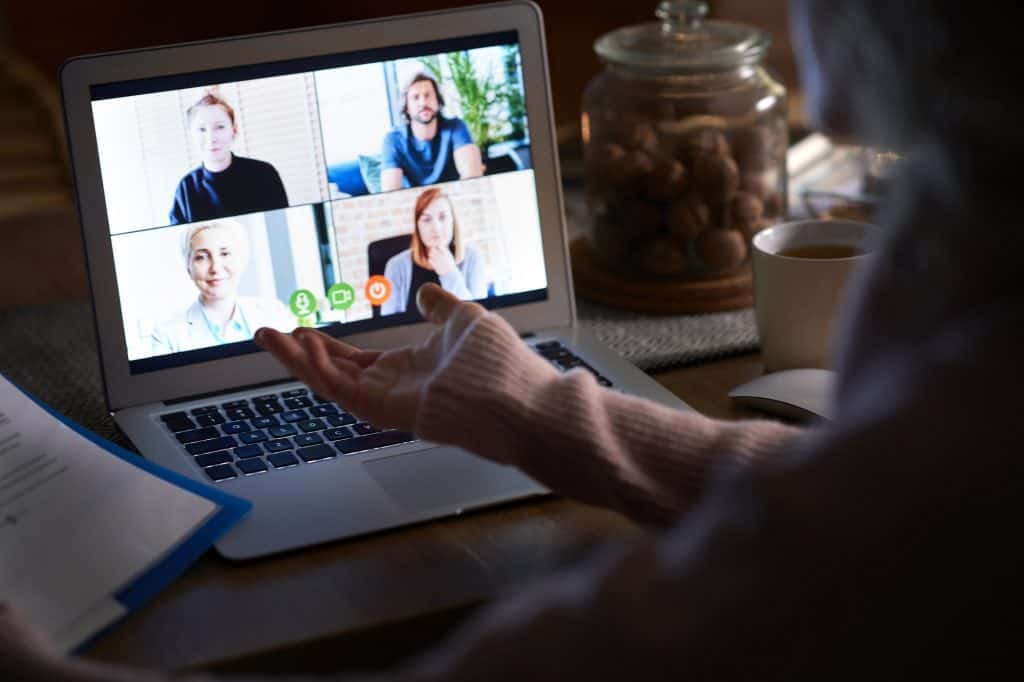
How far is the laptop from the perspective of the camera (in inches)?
35.9

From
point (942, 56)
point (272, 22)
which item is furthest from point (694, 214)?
point (272, 22)

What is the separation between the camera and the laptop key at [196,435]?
90cm

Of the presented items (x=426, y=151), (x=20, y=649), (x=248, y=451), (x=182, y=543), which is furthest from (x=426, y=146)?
(x=20, y=649)

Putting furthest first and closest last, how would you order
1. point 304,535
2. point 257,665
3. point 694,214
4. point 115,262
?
1. point 694,214
2. point 115,262
3. point 304,535
4. point 257,665

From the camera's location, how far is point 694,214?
1161 mm

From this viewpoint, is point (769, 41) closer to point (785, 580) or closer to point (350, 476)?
point (350, 476)

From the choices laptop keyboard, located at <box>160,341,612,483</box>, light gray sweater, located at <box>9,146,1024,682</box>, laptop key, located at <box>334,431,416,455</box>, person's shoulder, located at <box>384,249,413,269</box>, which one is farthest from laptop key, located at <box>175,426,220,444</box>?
light gray sweater, located at <box>9,146,1024,682</box>

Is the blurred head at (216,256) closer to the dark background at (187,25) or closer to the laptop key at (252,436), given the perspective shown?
the laptop key at (252,436)

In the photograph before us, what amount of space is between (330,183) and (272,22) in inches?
79.1

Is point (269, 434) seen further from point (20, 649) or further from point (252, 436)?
point (20, 649)

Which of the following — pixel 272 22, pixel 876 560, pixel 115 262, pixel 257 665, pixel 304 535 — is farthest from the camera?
pixel 272 22

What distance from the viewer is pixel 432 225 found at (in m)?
1.02

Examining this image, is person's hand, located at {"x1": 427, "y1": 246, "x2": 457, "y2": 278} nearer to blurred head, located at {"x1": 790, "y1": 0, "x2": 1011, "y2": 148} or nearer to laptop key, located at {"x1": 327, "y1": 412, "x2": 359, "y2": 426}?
laptop key, located at {"x1": 327, "y1": 412, "x2": 359, "y2": 426}

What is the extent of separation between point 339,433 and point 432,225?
22 centimetres
